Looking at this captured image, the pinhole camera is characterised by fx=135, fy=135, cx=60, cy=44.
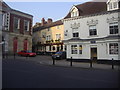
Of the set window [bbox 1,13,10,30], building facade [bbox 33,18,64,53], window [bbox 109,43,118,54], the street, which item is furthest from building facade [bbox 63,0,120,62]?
window [bbox 1,13,10,30]

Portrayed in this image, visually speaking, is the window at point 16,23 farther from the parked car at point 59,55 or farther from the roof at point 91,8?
the roof at point 91,8

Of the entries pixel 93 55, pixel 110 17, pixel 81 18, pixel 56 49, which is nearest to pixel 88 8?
pixel 81 18

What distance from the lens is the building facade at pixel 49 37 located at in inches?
1502

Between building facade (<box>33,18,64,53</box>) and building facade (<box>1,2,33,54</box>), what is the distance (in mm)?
5589

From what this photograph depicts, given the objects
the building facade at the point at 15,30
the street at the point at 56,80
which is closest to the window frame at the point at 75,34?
the street at the point at 56,80

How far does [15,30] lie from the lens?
35.0 m

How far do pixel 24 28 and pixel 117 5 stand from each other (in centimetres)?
2556

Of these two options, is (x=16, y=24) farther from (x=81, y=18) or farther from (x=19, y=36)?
(x=81, y=18)

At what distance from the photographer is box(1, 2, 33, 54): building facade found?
3256 centimetres

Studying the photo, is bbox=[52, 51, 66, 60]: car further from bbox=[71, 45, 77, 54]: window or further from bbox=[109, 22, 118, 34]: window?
bbox=[109, 22, 118, 34]: window

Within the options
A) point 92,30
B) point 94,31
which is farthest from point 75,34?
point 94,31

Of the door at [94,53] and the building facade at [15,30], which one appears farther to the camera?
the building facade at [15,30]

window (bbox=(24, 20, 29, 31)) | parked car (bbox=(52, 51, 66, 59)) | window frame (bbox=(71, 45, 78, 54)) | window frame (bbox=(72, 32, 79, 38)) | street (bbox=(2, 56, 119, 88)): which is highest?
window (bbox=(24, 20, 29, 31))

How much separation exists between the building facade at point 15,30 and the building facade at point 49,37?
220 inches
